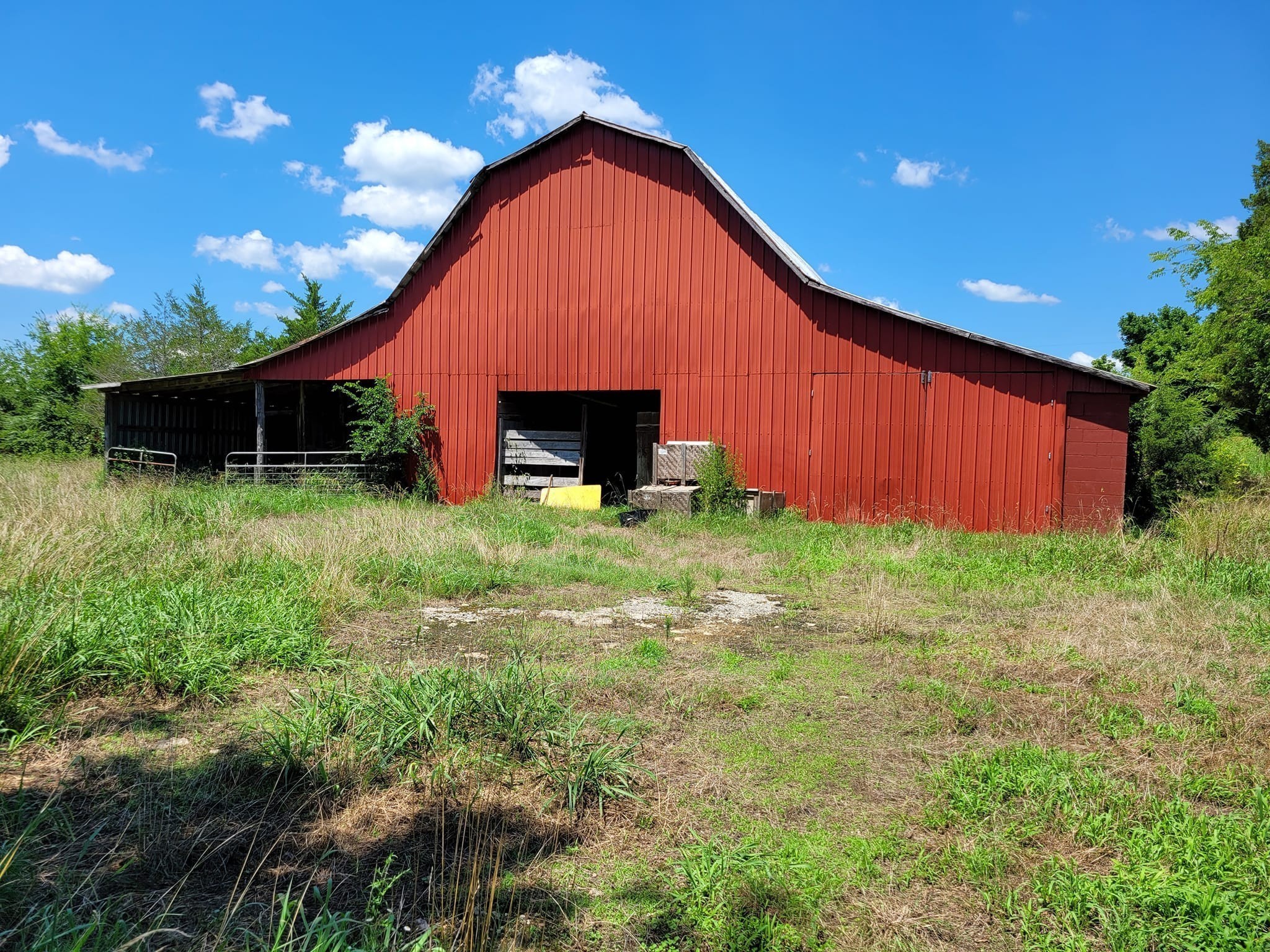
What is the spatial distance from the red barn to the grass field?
4.80 m

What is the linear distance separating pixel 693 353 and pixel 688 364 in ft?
0.71

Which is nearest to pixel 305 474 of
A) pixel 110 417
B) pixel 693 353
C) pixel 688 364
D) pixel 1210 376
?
pixel 110 417

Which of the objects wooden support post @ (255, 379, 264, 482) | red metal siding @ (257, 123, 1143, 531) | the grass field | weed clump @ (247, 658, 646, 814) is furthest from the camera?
wooden support post @ (255, 379, 264, 482)

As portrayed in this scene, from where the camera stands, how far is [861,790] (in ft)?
11.7

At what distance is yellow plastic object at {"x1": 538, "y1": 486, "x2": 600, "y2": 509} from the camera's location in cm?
1516

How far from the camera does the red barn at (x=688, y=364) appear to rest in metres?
11.9

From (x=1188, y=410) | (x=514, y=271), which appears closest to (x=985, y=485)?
(x=1188, y=410)

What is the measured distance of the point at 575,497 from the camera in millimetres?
15266

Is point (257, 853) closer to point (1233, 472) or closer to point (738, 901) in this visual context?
point (738, 901)

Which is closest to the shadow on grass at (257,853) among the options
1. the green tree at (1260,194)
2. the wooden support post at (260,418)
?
the wooden support post at (260,418)

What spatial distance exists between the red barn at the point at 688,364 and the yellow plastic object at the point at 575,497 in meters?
1.33

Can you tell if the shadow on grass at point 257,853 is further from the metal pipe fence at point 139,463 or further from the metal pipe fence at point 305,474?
the metal pipe fence at point 139,463

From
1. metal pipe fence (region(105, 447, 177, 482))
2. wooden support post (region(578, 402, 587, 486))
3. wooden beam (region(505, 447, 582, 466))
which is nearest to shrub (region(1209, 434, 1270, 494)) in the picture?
wooden support post (region(578, 402, 587, 486))

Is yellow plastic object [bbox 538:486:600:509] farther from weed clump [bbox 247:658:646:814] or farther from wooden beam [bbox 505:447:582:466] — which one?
weed clump [bbox 247:658:646:814]
